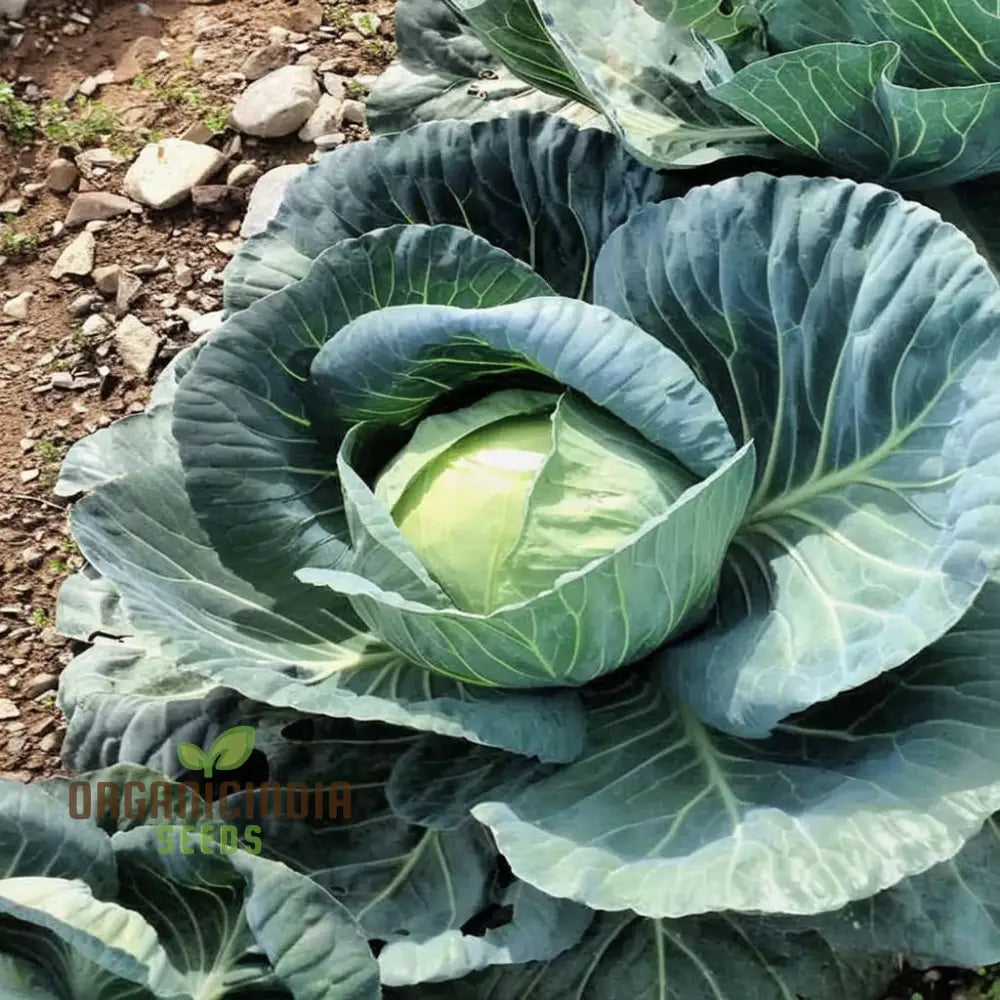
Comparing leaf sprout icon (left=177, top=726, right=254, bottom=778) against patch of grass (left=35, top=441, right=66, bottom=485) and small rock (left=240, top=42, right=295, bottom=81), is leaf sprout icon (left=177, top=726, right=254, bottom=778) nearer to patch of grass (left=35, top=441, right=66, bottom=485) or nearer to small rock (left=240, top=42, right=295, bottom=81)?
patch of grass (left=35, top=441, right=66, bottom=485)

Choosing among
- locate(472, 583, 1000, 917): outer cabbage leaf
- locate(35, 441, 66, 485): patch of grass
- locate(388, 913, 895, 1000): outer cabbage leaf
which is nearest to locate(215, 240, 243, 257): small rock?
locate(35, 441, 66, 485): patch of grass

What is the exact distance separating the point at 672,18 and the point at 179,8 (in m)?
1.64

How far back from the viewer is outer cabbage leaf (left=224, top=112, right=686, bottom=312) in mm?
1722

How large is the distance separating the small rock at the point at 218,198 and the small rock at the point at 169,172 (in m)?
0.03

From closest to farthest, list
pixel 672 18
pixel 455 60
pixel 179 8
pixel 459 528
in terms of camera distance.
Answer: pixel 459 528
pixel 672 18
pixel 455 60
pixel 179 8

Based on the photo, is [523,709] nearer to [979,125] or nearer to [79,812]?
[79,812]

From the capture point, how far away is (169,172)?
2.77 metres

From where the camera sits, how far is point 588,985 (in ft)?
5.53

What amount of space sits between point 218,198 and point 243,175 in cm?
8

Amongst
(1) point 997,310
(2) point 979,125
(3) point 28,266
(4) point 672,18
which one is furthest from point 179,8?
(1) point 997,310

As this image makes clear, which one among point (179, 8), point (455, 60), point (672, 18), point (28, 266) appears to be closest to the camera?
point (672, 18)

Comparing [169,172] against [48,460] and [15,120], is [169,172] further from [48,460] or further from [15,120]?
[48,460]

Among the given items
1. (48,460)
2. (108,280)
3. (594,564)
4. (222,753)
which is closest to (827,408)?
(594,564)

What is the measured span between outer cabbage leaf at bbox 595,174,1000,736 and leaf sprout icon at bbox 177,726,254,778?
0.61 m
